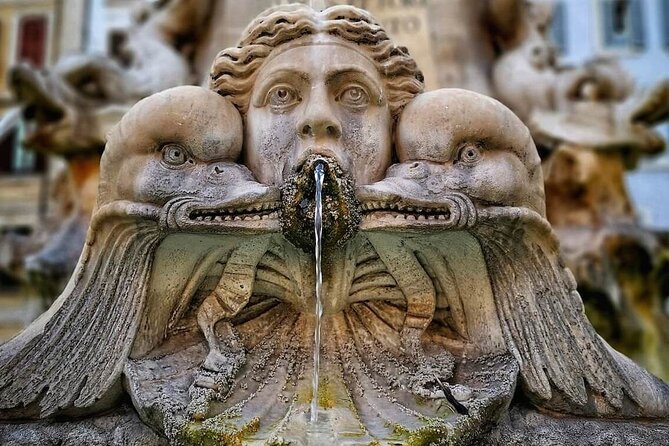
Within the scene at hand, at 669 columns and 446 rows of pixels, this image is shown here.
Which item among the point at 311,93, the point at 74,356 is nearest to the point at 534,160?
the point at 311,93

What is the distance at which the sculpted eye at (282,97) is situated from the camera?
8.28 feet

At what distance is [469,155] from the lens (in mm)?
2436

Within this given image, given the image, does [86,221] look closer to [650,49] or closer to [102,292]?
[102,292]

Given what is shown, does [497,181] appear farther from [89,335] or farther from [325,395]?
[89,335]

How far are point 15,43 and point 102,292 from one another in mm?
18253

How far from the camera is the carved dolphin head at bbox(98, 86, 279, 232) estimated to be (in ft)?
7.48

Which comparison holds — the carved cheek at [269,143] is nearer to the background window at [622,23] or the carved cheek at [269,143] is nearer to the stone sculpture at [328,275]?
the stone sculpture at [328,275]

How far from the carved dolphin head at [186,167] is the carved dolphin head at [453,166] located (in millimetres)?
333

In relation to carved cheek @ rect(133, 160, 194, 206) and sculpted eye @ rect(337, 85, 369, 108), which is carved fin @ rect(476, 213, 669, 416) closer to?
sculpted eye @ rect(337, 85, 369, 108)

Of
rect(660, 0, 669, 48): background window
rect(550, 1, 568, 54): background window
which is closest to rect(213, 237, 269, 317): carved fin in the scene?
rect(550, 1, 568, 54): background window

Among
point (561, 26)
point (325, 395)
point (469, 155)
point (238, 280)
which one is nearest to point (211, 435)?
point (325, 395)

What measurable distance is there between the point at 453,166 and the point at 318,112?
1.32 ft

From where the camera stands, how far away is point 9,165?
1800 centimetres

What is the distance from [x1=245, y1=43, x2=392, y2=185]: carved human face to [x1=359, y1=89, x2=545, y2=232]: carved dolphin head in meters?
0.09
